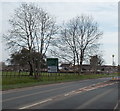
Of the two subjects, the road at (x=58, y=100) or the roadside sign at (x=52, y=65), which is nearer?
the road at (x=58, y=100)

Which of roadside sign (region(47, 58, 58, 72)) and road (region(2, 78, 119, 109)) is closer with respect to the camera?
road (region(2, 78, 119, 109))

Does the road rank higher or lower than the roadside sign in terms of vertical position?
lower

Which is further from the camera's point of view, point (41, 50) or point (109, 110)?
point (41, 50)

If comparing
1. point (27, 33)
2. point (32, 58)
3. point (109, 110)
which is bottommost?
point (109, 110)

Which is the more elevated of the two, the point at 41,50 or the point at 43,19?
the point at 43,19

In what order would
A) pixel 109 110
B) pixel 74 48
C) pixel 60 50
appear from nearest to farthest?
pixel 109 110 < pixel 60 50 < pixel 74 48

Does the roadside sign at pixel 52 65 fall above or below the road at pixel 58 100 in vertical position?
above

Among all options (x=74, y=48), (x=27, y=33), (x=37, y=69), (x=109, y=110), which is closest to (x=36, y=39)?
(x=27, y=33)

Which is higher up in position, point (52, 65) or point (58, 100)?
point (52, 65)

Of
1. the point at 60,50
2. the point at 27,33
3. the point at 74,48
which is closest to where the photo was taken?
the point at 27,33

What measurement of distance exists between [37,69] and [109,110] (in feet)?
146

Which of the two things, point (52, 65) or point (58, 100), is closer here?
point (58, 100)

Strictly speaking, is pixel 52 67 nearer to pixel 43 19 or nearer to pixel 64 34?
pixel 43 19

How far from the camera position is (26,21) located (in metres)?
55.6
